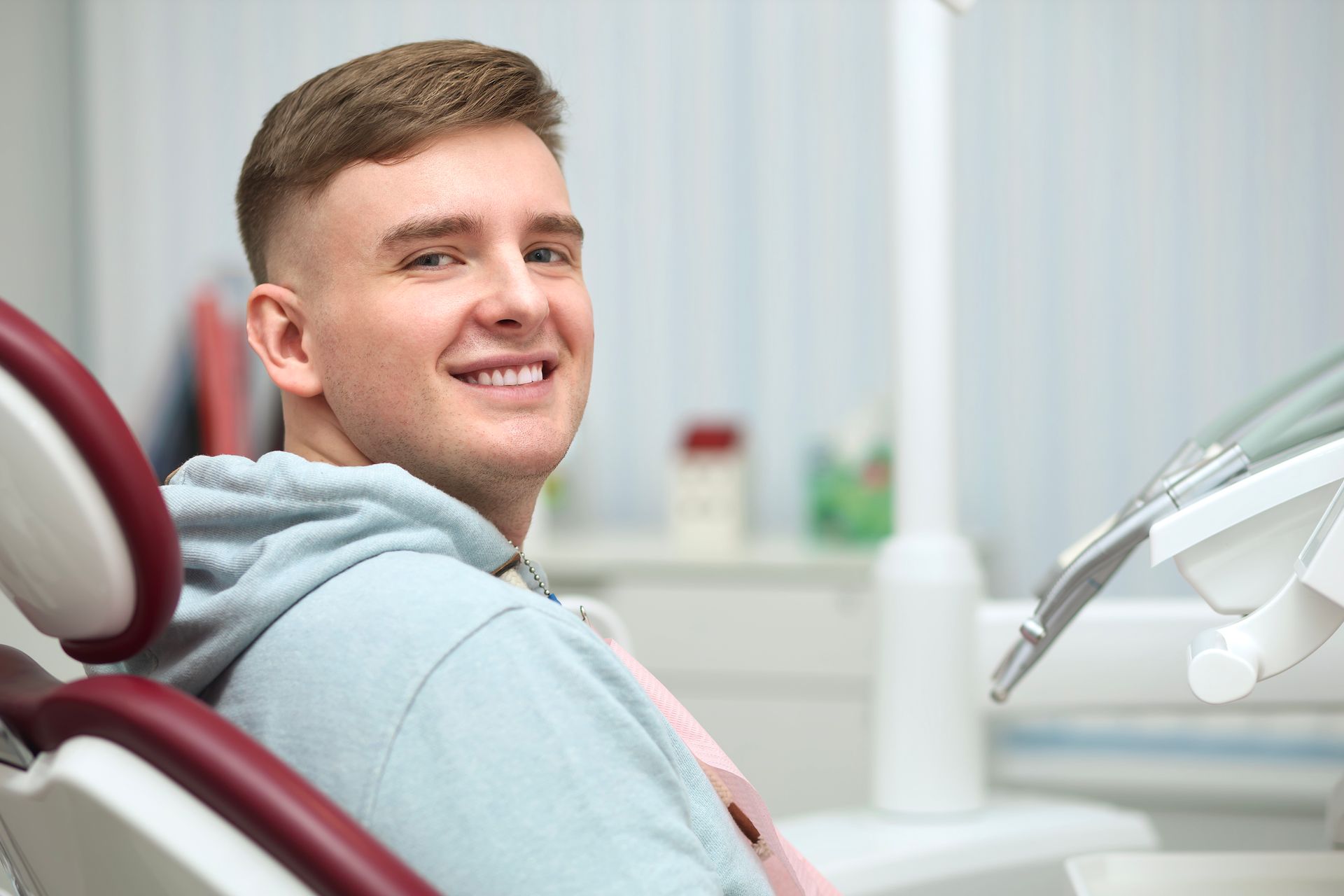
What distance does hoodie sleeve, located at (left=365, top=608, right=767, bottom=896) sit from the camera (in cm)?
59

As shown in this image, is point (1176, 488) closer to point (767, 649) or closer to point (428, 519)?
point (428, 519)

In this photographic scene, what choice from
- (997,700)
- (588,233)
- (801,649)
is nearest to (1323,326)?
(801,649)

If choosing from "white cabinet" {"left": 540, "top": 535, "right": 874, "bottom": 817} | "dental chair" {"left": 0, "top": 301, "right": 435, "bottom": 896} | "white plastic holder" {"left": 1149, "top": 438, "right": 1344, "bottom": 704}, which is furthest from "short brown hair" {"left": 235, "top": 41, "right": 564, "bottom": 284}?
"white cabinet" {"left": 540, "top": 535, "right": 874, "bottom": 817}

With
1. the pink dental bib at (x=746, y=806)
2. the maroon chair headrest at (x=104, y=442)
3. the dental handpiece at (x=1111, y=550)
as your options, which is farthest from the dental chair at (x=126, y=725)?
the dental handpiece at (x=1111, y=550)

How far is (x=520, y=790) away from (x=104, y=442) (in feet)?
0.81

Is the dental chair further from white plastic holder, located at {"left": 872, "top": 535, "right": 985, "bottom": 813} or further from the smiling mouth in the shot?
white plastic holder, located at {"left": 872, "top": 535, "right": 985, "bottom": 813}

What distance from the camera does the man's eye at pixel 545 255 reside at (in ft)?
3.03

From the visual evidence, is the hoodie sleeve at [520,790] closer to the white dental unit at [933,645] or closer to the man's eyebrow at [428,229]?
the man's eyebrow at [428,229]

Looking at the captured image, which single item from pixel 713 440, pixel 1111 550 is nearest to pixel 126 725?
pixel 1111 550

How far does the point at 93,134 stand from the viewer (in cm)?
327

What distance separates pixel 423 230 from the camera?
826 millimetres

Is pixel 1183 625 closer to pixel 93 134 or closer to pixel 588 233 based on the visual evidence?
pixel 588 233

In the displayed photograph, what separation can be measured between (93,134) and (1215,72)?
2.77 meters

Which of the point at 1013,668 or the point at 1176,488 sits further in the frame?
the point at 1013,668
